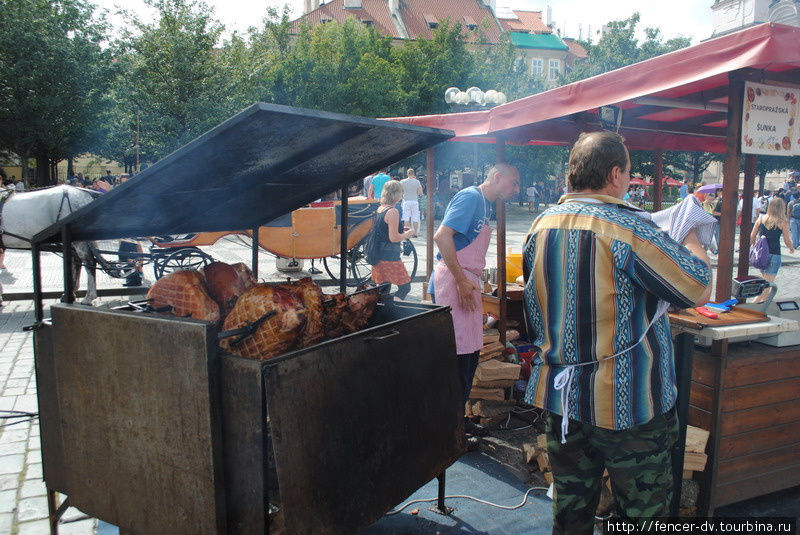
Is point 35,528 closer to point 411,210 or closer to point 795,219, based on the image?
point 411,210

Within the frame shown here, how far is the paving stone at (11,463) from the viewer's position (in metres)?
3.67

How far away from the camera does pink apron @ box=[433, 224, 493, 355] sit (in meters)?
3.90

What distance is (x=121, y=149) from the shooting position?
3086cm

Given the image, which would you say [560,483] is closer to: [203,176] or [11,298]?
[203,176]

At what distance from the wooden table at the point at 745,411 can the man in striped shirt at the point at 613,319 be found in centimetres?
105

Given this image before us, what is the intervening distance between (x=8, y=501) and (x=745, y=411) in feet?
13.9

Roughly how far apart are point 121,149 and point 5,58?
1219 cm

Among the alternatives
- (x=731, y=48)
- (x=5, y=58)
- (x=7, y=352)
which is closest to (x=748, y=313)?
(x=731, y=48)

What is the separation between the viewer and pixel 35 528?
302 cm

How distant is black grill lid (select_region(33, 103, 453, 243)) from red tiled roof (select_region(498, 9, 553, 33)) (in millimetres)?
66065

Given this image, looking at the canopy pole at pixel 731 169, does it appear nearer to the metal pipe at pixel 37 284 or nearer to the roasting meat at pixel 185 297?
the roasting meat at pixel 185 297

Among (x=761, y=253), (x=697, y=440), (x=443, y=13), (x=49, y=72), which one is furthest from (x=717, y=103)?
(x=443, y=13)

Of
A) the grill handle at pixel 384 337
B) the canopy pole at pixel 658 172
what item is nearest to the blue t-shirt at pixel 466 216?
the grill handle at pixel 384 337

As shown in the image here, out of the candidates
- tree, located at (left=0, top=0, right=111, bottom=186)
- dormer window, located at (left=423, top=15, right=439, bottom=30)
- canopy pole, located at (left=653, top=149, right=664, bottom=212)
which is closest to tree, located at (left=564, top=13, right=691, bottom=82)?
dormer window, located at (left=423, top=15, right=439, bottom=30)
